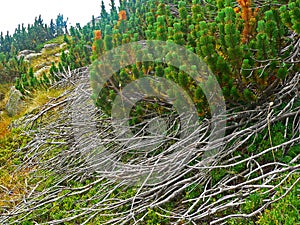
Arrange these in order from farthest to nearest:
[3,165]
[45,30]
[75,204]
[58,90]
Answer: [45,30] < [58,90] < [3,165] < [75,204]

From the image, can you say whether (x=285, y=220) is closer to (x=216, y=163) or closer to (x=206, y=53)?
(x=216, y=163)

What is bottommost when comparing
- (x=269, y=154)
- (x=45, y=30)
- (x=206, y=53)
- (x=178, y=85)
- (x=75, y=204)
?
(x=75, y=204)

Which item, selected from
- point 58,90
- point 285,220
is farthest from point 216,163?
point 58,90

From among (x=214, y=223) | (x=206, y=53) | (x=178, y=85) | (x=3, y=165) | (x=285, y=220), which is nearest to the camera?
(x=285, y=220)

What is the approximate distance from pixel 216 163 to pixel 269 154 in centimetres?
44

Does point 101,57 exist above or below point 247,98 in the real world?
above

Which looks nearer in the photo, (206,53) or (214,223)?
(214,223)

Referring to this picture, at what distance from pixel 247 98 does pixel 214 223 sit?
3.56 feet

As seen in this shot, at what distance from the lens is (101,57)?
12.3 feet

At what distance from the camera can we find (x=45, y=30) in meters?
25.9

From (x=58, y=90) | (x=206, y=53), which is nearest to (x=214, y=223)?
(x=206, y=53)

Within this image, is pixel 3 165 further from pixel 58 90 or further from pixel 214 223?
pixel 214 223

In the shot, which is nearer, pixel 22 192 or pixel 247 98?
pixel 247 98

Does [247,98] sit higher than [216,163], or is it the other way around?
[247,98]
